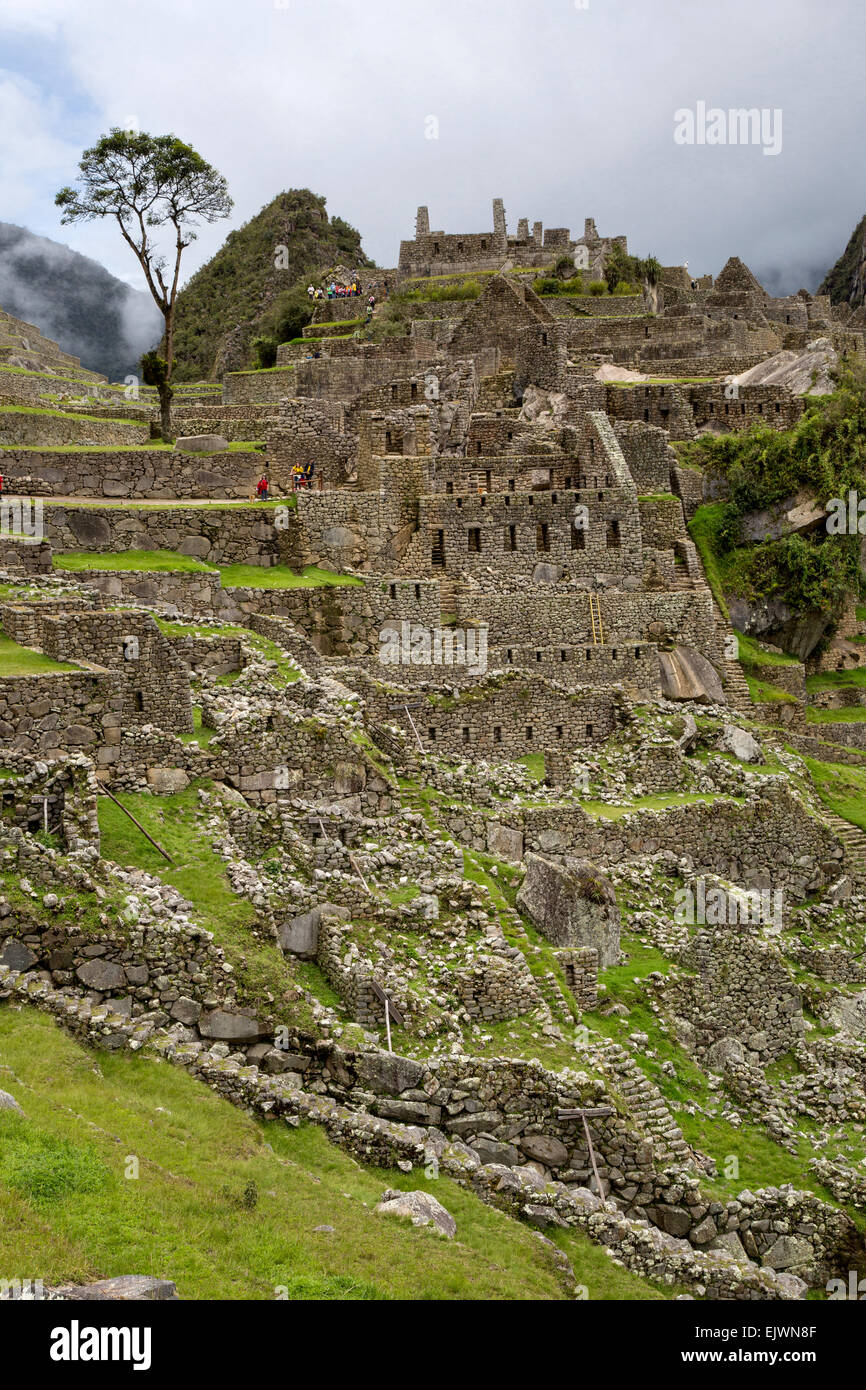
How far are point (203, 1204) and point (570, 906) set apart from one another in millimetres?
9803

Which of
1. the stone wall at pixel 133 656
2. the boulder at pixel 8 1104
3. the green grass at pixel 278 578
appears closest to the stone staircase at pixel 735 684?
the green grass at pixel 278 578

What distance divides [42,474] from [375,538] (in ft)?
25.8

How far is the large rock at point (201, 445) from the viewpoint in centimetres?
3030

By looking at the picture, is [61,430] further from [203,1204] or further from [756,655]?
[203,1204]

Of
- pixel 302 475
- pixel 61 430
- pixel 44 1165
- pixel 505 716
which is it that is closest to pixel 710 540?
pixel 302 475

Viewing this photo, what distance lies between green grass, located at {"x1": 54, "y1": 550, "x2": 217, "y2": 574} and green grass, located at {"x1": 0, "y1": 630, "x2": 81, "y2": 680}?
16.8 feet

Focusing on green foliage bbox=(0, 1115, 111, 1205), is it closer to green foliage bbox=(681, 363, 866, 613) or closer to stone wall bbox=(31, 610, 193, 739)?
stone wall bbox=(31, 610, 193, 739)

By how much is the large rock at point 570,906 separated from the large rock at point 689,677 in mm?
9814

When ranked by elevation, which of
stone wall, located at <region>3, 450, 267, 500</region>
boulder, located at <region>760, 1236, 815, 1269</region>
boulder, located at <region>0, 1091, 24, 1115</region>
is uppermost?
stone wall, located at <region>3, 450, 267, 500</region>

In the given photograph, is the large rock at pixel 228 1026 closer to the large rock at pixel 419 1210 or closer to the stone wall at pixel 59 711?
the large rock at pixel 419 1210

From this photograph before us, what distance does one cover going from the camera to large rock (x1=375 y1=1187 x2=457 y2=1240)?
1230 centimetres

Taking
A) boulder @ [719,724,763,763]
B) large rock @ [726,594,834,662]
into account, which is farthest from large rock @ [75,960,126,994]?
large rock @ [726,594,834,662]
